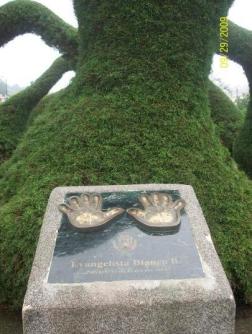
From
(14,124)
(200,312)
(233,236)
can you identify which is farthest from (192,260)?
(14,124)

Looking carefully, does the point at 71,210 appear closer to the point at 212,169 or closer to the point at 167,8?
the point at 212,169

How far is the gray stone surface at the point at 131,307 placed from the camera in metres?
2.49

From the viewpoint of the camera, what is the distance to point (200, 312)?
100 inches

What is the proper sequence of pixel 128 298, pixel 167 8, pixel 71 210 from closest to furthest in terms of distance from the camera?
pixel 128 298
pixel 71 210
pixel 167 8

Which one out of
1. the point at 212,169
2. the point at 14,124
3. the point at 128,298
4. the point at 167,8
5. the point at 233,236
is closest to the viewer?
the point at 128,298

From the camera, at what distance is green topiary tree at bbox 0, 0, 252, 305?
368cm

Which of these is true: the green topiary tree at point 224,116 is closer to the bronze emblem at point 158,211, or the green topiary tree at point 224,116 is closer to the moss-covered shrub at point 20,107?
the moss-covered shrub at point 20,107

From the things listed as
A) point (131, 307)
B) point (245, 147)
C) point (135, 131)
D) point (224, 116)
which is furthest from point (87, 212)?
point (224, 116)

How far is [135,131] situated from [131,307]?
1.79m

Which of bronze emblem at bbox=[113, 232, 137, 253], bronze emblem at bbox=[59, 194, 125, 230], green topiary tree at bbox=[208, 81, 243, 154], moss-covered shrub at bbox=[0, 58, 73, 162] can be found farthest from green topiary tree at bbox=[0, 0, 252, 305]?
moss-covered shrub at bbox=[0, 58, 73, 162]

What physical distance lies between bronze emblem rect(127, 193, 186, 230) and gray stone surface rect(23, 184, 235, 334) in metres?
0.42

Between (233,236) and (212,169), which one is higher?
(212,169)

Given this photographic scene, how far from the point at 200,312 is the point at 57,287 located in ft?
2.30

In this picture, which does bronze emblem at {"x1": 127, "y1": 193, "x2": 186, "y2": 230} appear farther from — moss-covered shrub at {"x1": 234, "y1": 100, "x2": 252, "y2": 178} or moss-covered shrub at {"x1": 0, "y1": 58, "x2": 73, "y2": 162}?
moss-covered shrub at {"x1": 0, "y1": 58, "x2": 73, "y2": 162}
